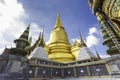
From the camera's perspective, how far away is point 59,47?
17.6m

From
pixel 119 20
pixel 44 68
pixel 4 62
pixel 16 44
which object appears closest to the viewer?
pixel 119 20

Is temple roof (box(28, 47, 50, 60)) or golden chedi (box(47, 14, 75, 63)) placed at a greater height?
golden chedi (box(47, 14, 75, 63))

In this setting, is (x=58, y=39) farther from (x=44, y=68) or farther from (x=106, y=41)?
(x=106, y=41)

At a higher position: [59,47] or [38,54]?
[59,47]

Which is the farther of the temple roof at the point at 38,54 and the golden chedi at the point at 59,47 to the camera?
the golden chedi at the point at 59,47

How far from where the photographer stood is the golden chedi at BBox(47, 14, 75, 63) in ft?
51.5

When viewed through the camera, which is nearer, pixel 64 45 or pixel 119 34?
pixel 119 34

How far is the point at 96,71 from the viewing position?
33.2ft

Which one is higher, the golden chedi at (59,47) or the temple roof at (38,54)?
the golden chedi at (59,47)

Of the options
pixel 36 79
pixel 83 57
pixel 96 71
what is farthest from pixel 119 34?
pixel 83 57

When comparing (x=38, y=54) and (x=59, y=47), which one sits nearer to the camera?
(x=38, y=54)

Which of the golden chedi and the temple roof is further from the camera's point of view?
the golden chedi

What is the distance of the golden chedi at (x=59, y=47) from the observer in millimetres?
15700

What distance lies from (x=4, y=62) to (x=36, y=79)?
3.26 metres
